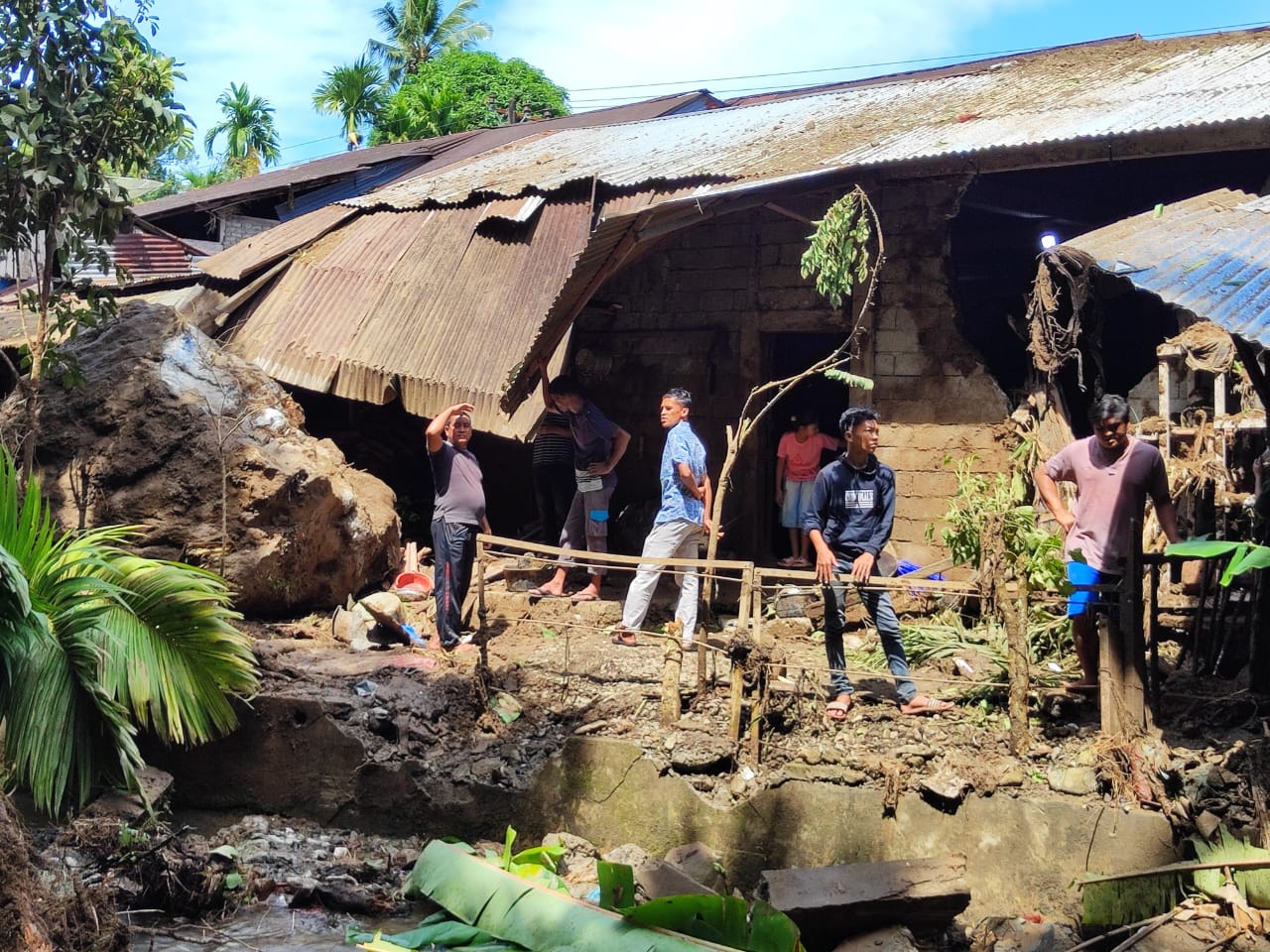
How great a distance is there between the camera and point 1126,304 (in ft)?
30.6

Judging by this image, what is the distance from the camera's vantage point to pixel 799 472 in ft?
33.4

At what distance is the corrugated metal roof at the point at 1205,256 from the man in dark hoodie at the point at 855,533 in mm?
1572

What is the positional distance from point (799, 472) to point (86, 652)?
6.41 meters

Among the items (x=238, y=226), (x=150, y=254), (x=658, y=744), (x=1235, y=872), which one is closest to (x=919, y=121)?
(x=658, y=744)

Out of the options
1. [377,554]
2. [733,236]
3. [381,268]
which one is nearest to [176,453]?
[377,554]

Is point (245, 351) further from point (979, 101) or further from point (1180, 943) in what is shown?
point (1180, 943)

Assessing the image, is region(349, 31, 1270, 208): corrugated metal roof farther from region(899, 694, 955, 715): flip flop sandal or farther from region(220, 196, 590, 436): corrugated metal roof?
region(899, 694, 955, 715): flip flop sandal

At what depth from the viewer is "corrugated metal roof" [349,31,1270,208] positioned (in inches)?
334

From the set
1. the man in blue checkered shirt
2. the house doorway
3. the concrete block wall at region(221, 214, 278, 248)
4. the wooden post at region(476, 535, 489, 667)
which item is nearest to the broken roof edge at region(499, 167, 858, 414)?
the man in blue checkered shirt

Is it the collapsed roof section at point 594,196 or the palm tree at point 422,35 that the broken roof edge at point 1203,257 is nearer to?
the collapsed roof section at point 594,196

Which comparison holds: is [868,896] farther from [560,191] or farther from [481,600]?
[560,191]

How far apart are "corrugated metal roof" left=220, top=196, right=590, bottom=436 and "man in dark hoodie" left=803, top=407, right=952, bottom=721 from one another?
3.21m

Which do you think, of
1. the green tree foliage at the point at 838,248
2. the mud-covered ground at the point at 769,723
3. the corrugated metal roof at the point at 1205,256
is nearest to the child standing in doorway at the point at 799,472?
the green tree foliage at the point at 838,248

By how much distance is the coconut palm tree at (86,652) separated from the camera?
4750 mm
